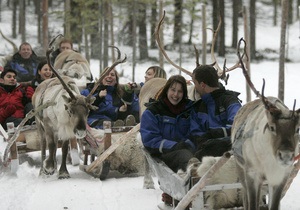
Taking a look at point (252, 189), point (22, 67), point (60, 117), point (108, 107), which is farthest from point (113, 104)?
point (252, 189)

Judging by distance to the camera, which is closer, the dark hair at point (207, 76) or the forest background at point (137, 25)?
the dark hair at point (207, 76)

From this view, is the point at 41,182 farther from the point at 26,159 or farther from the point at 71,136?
the point at 26,159

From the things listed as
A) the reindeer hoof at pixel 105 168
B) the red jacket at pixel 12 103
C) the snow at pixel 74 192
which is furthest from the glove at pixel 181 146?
the red jacket at pixel 12 103

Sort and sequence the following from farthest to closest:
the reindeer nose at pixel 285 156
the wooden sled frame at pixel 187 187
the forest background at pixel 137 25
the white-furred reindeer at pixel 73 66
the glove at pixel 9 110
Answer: the forest background at pixel 137 25 < the white-furred reindeer at pixel 73 66 < the glove at pixel 9 110 < the wooden sled frame at pixel 187 187 < the reindeer nose at pixel 285 156

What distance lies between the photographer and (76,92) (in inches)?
305

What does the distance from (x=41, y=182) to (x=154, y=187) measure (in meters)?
1.49

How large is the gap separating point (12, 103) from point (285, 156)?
20.9ft

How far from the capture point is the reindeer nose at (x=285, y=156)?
12.4 feet

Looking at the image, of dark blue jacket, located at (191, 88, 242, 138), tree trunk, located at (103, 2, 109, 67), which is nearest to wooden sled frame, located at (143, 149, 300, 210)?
dark blue jacket, located at (191, 88, 242, 138)

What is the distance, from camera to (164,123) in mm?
6020

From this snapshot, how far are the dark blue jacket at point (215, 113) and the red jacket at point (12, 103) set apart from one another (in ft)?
14.1

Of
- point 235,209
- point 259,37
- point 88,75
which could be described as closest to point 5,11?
point 259,37

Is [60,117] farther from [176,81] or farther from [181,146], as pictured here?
[181,146]

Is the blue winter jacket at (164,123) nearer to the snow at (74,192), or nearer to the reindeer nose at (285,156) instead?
the snow at (74,192)
